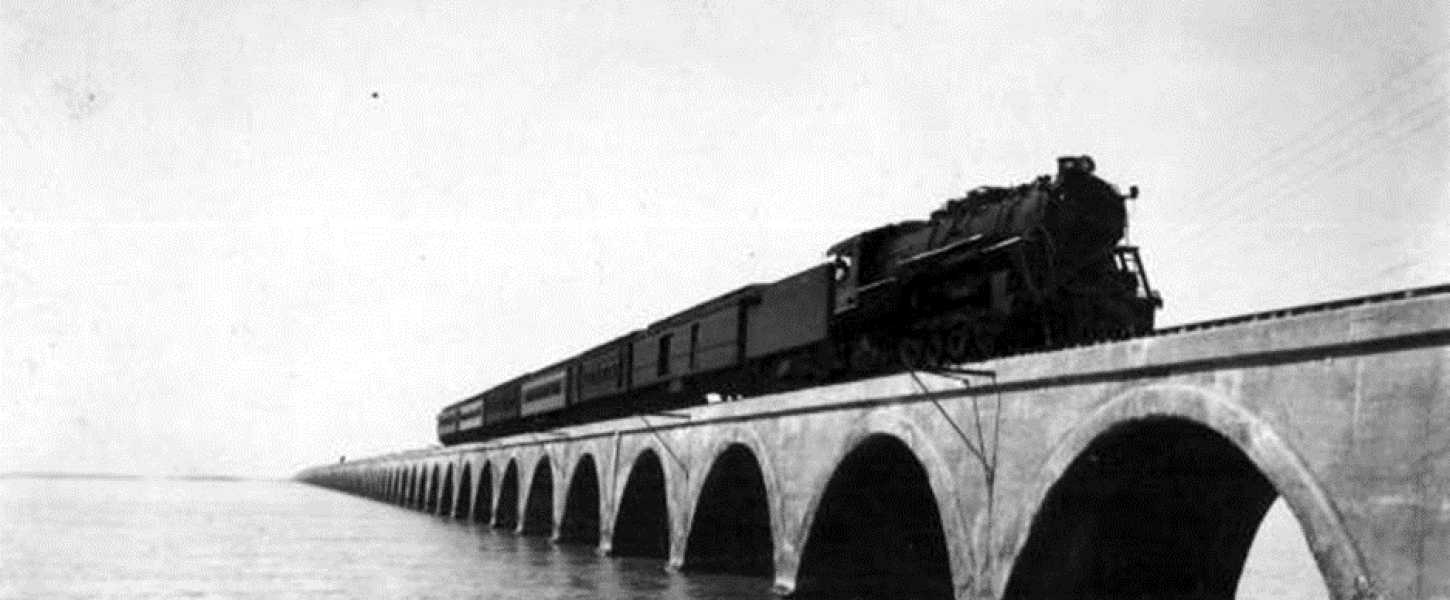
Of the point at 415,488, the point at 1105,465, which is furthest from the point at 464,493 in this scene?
the point at 1105,465

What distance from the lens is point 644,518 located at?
103ft

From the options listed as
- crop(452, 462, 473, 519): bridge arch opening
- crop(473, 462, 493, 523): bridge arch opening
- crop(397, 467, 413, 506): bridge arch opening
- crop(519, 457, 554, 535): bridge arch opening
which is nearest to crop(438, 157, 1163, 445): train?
crop(519, 457, 554, 535): bridge arch opening

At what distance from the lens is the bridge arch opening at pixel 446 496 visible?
59.3 meters

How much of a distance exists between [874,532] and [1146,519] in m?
6.66

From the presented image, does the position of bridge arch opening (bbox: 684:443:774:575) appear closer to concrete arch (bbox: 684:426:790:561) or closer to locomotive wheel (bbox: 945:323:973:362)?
concrete arch (bbox: 684:426:790:561)

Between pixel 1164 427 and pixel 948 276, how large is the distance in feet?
25.2

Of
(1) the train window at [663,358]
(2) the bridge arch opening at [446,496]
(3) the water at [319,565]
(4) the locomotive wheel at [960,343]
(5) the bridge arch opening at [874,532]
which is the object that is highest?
(1) the train window at [663,358]

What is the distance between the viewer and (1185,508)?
49.4 ft

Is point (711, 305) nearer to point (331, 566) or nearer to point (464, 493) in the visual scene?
point (331, 566)

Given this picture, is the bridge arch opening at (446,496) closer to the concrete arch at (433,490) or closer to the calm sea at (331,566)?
the concrete arch at (433,490)

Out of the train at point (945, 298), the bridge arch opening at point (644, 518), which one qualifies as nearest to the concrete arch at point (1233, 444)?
the train at point (945, 298)

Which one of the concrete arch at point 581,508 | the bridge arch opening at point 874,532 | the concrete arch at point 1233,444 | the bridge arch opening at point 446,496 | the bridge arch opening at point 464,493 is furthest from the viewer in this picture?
the bridge arch opening at point 446,496

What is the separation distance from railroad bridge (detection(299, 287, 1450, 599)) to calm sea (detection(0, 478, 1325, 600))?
2228 millimetres

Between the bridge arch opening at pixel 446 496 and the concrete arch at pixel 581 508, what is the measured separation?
22331 mm
